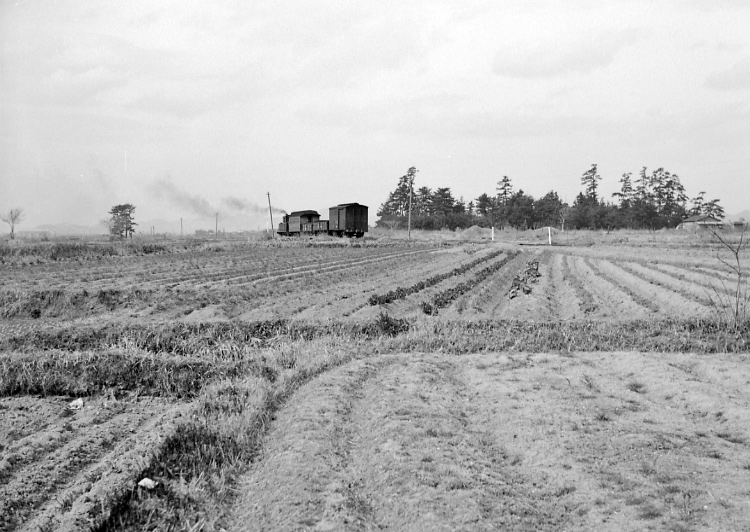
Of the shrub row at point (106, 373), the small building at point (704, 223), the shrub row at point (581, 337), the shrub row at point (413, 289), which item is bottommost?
the shrub row at point (106, 373)

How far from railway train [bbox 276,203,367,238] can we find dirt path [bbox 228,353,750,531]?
139 feet

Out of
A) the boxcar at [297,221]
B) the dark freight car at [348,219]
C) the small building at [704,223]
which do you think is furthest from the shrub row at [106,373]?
the boxcar at [297,221]

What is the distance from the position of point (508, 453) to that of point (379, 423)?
1.24 metres

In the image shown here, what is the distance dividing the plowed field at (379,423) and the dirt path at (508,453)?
0.02m

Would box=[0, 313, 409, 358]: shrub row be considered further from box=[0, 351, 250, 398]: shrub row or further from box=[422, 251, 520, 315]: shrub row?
box=[422, 251, 520, 315]: shrub row

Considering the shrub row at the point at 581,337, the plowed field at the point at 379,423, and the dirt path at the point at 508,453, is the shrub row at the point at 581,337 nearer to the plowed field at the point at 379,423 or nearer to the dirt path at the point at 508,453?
the plowed field at the point at 379,423

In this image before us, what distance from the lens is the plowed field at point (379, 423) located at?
3.50 metres

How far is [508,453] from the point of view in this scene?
435 centimetres

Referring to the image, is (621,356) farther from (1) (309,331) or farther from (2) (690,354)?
(1) (309,331)

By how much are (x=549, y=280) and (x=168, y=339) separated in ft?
44.7

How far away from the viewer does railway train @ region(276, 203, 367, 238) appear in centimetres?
4872

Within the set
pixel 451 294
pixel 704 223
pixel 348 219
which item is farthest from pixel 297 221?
pixel 704 223

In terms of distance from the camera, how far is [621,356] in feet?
24.4

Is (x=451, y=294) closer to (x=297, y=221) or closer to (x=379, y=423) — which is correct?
(x=379, y=423)
